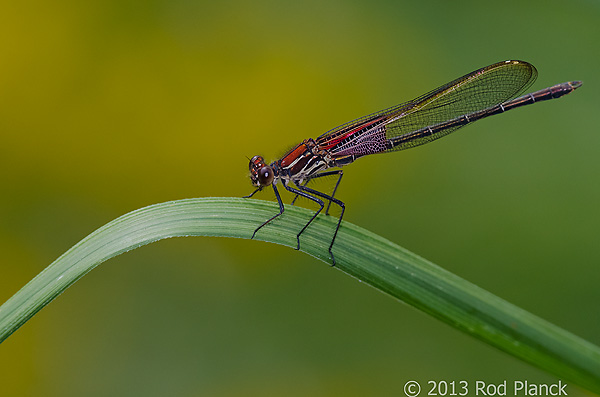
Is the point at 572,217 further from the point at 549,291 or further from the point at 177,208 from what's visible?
the point at 177,208

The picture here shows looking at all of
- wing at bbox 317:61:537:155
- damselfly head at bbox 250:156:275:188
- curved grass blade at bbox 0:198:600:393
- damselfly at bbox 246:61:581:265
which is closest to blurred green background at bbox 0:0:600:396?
damselfly head at bbox 250:156:275:188

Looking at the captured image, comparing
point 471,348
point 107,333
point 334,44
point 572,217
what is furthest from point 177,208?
point 572,217

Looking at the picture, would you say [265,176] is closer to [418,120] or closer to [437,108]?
[418,120]

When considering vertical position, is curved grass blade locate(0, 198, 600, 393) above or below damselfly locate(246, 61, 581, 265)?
below

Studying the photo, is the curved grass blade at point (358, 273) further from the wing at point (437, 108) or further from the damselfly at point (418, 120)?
the wing at point (437, 108)

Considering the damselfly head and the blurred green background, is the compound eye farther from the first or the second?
the blurred green background

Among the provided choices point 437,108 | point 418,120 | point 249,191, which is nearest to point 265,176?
point 249,191

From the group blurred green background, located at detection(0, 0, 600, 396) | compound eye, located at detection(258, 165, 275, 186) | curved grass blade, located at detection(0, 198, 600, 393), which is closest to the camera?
curved grass blade, located at detection(0, 198, 600, 393)
